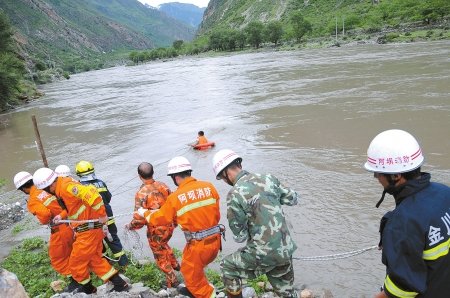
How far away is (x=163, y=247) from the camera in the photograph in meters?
5.71

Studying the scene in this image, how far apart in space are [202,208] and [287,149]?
9400 mm

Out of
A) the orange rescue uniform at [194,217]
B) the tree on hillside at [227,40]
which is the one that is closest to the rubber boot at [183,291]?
the orange rescue uniform at [194,217]

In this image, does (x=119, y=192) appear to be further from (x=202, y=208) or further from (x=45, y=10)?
(x=45, y=10)

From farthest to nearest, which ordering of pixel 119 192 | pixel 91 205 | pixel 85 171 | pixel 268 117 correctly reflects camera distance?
pixel 268 117
pixel 119 192
pixel 85 171
pixel 91 205

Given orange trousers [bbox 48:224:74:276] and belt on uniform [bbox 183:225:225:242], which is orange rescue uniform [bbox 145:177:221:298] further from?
orange trousers [bbox 48:224:74:276]

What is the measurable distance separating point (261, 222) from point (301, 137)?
11.1 metres

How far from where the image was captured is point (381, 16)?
8169 cm

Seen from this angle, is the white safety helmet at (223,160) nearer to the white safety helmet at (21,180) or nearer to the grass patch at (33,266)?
the white safety helmet at (21,180)

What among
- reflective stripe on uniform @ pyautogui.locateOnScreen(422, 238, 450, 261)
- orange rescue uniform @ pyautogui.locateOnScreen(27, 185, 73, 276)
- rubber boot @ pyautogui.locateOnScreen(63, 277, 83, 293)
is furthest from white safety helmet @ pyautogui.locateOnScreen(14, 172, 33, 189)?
reflective stripe on uniform @ pyautogui.locateOnScreen(422, 238, 450, 261)

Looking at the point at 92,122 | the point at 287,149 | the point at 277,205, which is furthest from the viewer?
the point at 92,122

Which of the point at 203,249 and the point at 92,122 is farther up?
the point at 203,249

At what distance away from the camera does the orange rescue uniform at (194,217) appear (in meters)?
4.33

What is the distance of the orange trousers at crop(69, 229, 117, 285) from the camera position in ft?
17.3

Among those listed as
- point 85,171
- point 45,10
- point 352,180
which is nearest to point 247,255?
point 85,171
